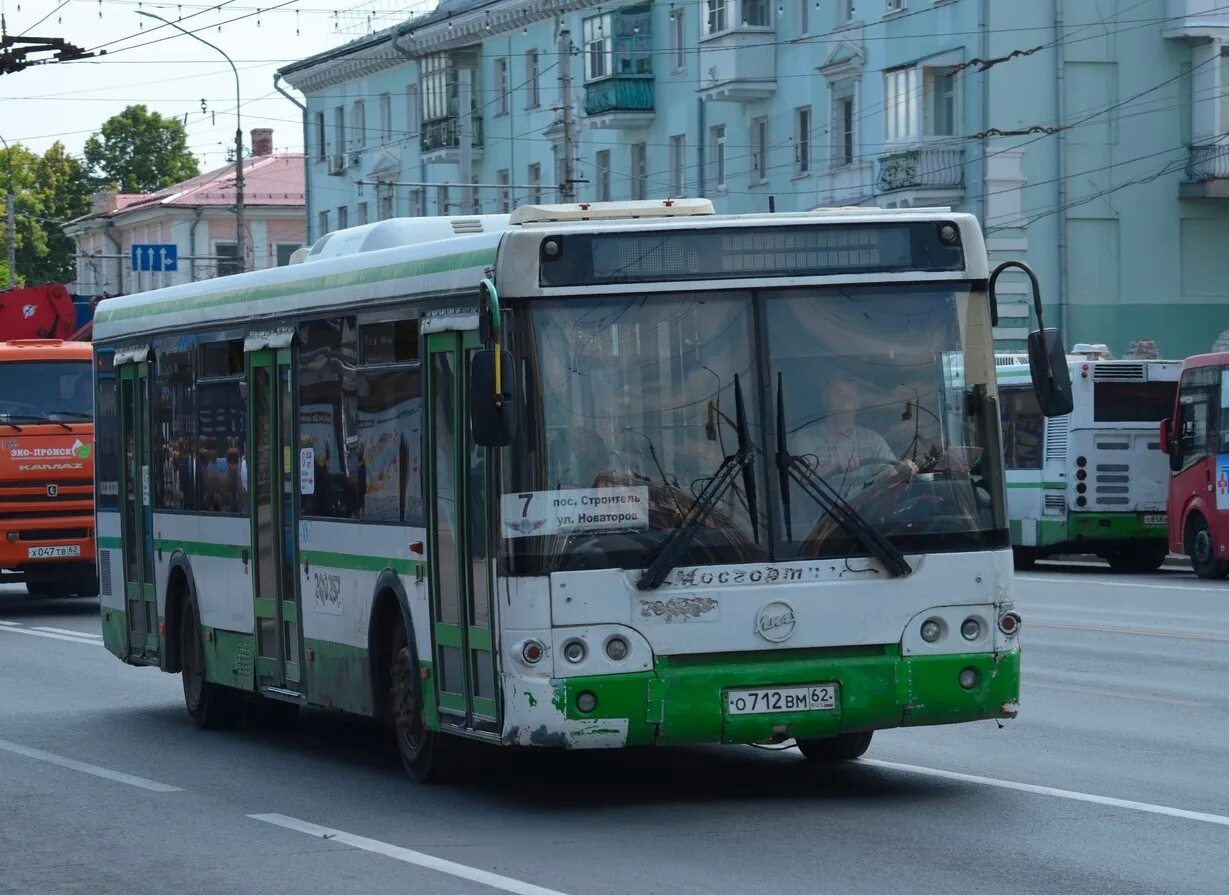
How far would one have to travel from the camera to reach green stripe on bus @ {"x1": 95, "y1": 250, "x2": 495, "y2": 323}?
10961mm

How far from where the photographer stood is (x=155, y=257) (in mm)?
56469

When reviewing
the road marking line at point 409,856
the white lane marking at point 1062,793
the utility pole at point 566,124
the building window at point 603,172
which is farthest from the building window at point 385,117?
the road marking line at point 409,856

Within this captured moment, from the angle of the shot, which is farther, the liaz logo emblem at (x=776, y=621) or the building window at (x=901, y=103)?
the building window at (x=901, y=103)

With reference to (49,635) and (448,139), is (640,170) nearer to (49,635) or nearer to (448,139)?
(448,139)

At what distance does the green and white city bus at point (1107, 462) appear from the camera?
32188 millimetres

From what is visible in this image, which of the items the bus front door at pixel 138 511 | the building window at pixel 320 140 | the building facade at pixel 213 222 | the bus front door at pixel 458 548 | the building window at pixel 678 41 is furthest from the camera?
the building facade at pixel 213 222

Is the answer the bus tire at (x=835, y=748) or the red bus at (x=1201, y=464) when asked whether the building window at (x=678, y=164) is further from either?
the bus tire at (x=835, y=748)

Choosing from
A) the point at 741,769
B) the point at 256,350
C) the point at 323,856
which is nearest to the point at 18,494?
the point at 256,350

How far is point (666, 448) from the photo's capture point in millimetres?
10359

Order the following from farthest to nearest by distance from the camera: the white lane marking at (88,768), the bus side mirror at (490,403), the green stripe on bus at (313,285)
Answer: the white lane marking at (88,768) → the green stripe on bus at (313,285) → the bus side mirror at (490,403)

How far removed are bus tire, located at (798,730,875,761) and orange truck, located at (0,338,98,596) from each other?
48.3ft

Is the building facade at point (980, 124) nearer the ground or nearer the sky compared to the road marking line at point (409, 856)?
nearer the sky

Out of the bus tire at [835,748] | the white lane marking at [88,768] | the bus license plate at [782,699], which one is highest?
the bus license plate at [782,699]

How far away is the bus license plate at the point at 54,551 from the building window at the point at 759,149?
1091 inches
